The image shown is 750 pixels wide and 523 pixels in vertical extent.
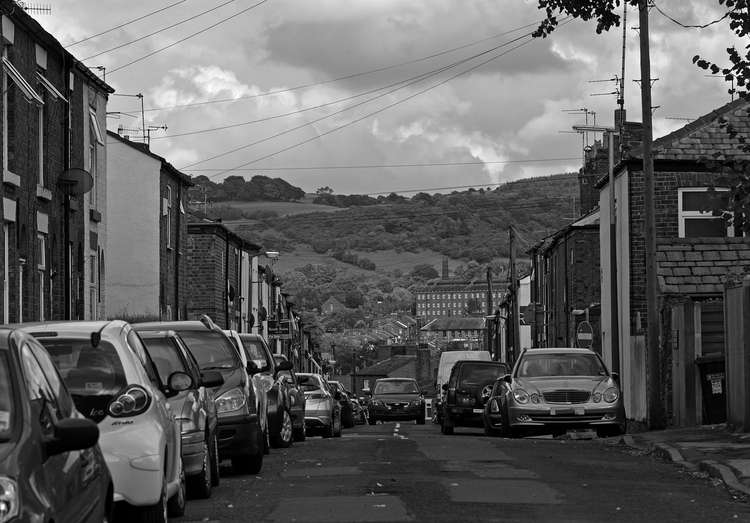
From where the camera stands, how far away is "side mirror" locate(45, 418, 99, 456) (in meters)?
6.35

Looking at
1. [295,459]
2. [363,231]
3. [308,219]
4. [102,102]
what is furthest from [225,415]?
[363,231]

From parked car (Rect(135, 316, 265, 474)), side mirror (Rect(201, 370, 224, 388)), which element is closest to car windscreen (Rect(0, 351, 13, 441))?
side mirror (Rect(201, 370, 224, 388))

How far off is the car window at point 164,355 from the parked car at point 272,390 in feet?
20.5

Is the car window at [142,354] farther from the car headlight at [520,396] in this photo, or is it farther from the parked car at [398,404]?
the parked car at [398,404]

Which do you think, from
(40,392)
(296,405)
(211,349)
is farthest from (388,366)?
(40,392)

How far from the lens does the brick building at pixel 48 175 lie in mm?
23672

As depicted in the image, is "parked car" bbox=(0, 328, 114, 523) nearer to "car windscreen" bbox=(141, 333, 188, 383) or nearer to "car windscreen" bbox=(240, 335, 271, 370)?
"car windscreen" bbox=(141, 333, 188, 383)

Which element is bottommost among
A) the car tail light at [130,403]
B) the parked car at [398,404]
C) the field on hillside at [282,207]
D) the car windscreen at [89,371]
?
the parked car at [398,404]

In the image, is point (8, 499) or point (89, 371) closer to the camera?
point (8, 499)

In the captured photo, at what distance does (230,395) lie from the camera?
15.3m

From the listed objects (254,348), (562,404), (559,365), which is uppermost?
(254,348)

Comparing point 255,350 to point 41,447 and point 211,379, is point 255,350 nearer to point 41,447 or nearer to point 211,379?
point 211,379

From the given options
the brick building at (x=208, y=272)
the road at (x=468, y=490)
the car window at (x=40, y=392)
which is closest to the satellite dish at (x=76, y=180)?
the road at (x=468, y=490)

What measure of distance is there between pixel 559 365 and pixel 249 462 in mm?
10855
